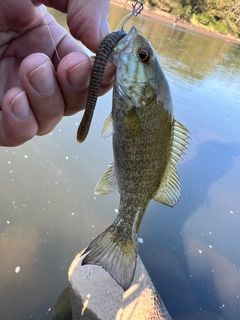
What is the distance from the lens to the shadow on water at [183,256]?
3.59 meters

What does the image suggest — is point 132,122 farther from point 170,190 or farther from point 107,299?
point 107,299

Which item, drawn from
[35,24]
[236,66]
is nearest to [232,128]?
[35,24]

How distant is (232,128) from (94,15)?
634 centimetres

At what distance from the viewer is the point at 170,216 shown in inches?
173

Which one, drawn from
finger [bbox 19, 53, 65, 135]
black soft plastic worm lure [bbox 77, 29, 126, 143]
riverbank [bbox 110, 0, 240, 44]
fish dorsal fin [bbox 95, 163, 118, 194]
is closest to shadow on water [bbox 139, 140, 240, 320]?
fish dorsal fin [bbox 95, 163, 118, 194]

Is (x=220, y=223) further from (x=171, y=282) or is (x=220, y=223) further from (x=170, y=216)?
(x=171, y=282)

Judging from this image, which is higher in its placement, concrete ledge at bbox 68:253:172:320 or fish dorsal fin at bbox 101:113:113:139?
fish dorsal fin at bbox 101:113:113:139

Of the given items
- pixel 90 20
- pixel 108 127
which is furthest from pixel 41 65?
pixel 108 127

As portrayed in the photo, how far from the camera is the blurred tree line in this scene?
26.5 meters

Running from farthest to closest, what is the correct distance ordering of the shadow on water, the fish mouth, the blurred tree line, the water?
Result: 1. the blurred tree line
2. the shadow on water
3. the water
4. the fish mouth

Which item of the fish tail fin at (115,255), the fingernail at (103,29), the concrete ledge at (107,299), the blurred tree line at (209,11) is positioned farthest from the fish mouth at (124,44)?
the blurred tree line at (209,11)

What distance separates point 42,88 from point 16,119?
0.21 meters

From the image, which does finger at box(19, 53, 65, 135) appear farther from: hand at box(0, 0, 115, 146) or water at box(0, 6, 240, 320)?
water at box(0, 6, 240, 320)

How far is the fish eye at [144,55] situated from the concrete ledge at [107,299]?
6.57 feet
